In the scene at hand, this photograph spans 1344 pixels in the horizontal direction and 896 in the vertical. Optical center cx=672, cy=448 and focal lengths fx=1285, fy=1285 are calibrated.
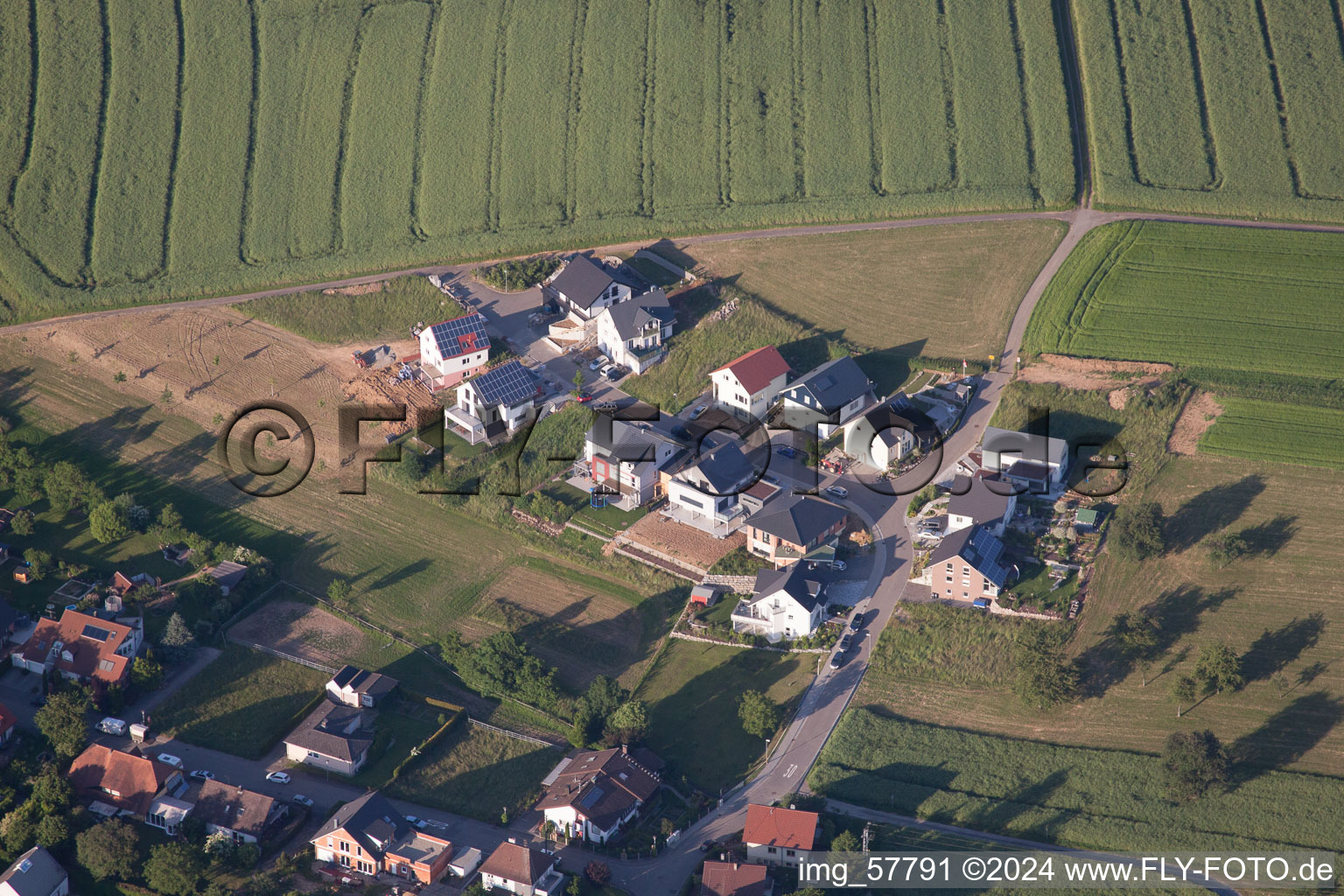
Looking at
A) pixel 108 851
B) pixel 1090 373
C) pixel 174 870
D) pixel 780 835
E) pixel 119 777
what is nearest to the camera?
pixel 174 870

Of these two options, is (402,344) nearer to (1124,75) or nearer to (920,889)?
(920,889)

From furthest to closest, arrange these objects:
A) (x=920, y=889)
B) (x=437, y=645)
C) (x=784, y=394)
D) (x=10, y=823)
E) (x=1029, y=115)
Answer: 1. (x=1029, y=115)
2. (x=784, y=394)
3. (x=437, y=645)
4. (x=10, y=823)
5. (x=920, y=889)

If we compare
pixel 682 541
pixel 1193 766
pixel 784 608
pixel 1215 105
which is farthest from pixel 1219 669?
pixel 1215 105

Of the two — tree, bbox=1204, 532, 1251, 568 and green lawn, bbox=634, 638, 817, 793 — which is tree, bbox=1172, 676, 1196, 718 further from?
green lawn, bbox=634, 638, 817, 793

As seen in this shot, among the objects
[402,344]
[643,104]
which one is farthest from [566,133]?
[402,344]

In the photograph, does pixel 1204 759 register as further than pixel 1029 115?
No

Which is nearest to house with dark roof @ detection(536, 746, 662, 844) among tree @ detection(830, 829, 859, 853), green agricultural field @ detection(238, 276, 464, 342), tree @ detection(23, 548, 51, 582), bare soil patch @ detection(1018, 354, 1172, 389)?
tree @ detection(830, 829, 859, 853)

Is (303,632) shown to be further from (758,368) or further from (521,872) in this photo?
(758,368)
